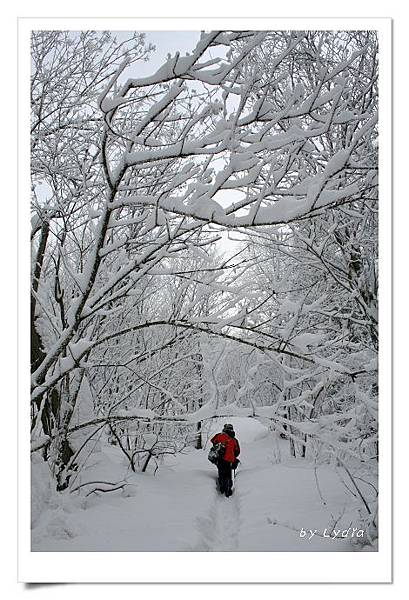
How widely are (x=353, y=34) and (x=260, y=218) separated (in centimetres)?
282

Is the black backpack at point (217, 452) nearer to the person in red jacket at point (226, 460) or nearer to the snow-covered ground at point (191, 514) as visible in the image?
the person in red jacket at point (226, 460)

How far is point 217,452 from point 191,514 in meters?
1.65

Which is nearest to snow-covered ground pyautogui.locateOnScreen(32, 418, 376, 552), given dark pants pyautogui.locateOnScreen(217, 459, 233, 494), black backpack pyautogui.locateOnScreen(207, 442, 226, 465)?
dark pants pyautogui.locateOnScreen(217, 459, 233, 494)

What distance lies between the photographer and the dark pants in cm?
589

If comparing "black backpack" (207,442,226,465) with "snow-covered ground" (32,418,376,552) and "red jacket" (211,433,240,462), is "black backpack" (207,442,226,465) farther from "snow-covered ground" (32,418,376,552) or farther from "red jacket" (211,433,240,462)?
"snow-covered ground" (32,418,376,552)

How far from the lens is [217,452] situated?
19.4ft
